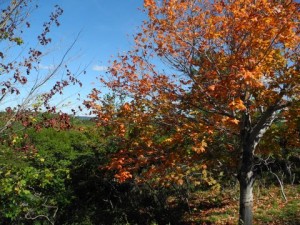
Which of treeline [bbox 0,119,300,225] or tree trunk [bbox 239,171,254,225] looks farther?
treeline [bbox 0,119,300,225]

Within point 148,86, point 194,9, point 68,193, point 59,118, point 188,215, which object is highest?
point 194,9

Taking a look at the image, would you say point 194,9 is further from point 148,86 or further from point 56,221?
point 56,221

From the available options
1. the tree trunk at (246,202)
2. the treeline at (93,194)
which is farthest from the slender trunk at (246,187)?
the treeline at (93,194)

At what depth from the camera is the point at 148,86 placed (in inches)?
360

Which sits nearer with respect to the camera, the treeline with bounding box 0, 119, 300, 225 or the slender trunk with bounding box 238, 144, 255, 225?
the slender trunk with bounding box 238, 144, 255, 225

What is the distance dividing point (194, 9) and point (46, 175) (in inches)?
264

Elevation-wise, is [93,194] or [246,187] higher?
[93,194]

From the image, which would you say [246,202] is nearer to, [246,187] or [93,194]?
[246,187]

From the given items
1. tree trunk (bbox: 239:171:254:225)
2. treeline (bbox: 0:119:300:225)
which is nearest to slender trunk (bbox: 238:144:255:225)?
tree trunk (bbox: 239:171:254:225)

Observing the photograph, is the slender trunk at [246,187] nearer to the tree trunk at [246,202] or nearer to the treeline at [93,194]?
the tree trunk at [246,202]

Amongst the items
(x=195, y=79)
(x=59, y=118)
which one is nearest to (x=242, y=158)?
(x=195, y=79)

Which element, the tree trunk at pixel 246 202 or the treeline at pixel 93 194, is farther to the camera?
the treeline at pixel 93 194

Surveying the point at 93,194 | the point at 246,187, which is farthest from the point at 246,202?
the point at 93,194

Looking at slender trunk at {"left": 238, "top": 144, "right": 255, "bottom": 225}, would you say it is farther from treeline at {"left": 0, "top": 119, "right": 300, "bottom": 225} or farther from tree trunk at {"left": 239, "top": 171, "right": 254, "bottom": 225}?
treeline at {"left": 0, "top": 119, "right": 300, "bottom": 225}
